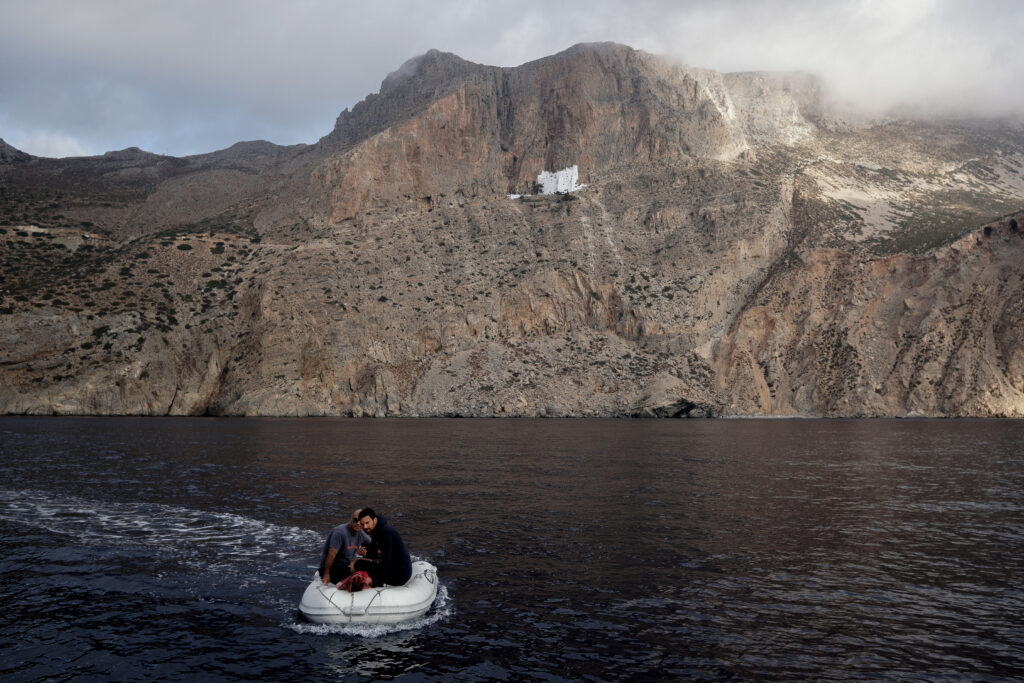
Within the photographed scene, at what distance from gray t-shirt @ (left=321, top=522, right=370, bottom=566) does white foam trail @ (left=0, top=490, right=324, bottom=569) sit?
13.0 feet

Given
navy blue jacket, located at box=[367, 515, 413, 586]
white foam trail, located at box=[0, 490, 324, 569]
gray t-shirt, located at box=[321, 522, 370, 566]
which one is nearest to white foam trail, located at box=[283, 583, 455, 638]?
navy blue jacket, located at box=[367, 515, 413, 586]

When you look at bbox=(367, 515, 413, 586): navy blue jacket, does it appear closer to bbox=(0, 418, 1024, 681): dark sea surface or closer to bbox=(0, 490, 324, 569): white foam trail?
bbox=(0, 418, 1024, 681): dark sea surface

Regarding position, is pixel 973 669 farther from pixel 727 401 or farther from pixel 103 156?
pixel 103 156

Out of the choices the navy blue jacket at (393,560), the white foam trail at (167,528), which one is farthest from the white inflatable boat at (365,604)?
the white foam trail at (167,528)

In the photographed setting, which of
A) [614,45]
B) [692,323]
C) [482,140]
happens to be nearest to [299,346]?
[692,323]

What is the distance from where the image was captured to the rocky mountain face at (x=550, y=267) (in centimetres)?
8412

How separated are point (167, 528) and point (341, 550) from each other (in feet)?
29.5

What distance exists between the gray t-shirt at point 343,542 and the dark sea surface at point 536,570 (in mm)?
1324

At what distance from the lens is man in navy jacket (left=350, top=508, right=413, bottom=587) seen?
13938mm

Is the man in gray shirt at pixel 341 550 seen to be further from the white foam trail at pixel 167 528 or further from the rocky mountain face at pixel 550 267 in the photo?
the rocky mountain face at pixel 550 267

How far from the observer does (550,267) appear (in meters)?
102

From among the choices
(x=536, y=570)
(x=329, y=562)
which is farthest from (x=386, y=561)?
(x=536, y=570)

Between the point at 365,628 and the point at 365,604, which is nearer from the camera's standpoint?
the point at 365,628

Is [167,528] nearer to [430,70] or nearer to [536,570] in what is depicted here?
[536,570]
